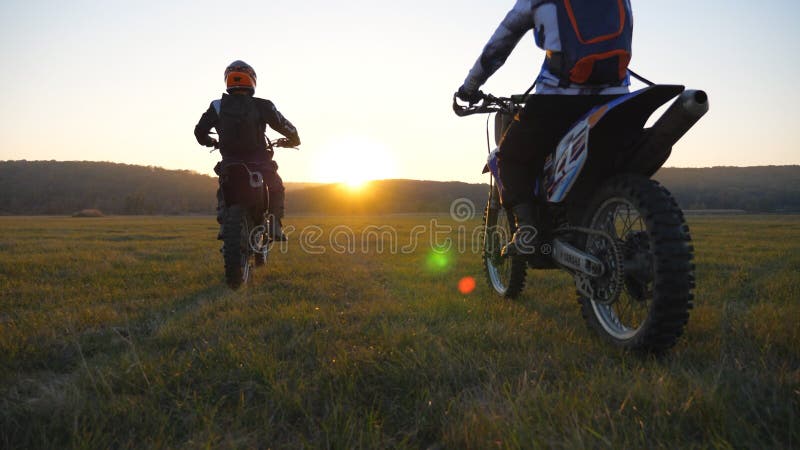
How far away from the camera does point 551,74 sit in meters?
3.09

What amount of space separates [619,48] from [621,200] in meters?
0.97

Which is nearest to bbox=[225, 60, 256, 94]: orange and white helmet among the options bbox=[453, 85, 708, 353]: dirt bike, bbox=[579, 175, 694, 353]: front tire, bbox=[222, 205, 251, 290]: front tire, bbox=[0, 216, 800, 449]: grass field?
bbox=[222, 205, 251, 290]: front tire

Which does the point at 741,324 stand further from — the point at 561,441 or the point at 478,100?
the point at 478,100

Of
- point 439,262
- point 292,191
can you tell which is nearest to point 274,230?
point 439,262

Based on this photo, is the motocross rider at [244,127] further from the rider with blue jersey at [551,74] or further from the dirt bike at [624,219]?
the dirt bike at [624,219]

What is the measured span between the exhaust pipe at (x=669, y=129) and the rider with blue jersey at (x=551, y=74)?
1.64 ft

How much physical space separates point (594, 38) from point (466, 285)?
3.49 metres

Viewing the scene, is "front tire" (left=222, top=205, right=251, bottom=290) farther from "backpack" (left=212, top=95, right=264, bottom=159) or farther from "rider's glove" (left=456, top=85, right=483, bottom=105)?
"rider's glove" (left=456, top=85, right=483, bottom=105)

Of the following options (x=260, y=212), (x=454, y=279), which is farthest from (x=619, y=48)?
(x=260, y=212)

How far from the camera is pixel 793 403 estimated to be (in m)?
1.75

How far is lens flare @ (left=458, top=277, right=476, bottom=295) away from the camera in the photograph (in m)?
5.19

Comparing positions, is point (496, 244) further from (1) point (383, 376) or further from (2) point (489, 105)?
(1) point (383, 376)

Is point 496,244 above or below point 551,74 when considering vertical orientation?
below

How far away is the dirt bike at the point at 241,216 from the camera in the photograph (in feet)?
17.0
